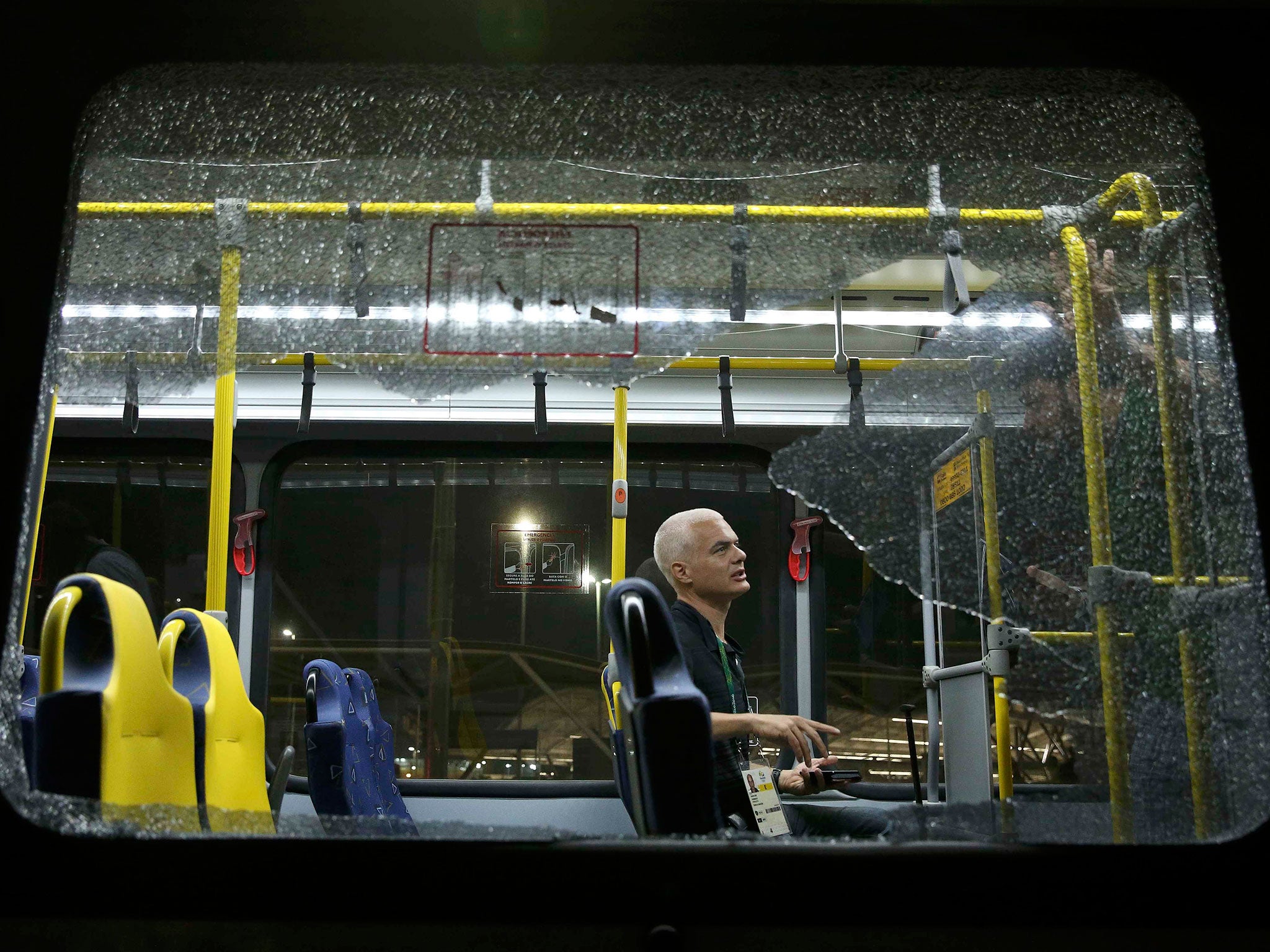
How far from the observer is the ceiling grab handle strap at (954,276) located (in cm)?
138

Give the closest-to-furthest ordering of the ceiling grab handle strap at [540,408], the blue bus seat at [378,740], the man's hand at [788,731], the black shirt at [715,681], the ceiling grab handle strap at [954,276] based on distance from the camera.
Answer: the ceiling grab handle strap at [954,276]
the man's hand at [788,731]
the black shirt at [715,681]
the blue bus seat at [378,740]
the ceiling grab handle strap at [540,408]

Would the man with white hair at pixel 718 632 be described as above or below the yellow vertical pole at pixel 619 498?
below

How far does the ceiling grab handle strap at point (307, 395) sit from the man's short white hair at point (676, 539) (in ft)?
4.61

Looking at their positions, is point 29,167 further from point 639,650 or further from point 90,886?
point 639,650

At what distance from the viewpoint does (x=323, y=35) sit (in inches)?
37.3

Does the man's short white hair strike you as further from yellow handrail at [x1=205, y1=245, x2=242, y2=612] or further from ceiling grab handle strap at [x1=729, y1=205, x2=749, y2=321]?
ceiling grab handle strap at [x1=729, y1=205, x2=749, y2=321]

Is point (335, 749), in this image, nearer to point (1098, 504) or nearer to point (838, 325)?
point (838, 325)

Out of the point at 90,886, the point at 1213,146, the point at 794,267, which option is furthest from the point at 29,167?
the point at 1213,146

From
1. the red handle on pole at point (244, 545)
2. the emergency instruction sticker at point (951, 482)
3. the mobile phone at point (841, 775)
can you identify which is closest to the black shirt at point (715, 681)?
the mobile phone at point (841, 775)

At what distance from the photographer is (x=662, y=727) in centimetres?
135

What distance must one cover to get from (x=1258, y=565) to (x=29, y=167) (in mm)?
1107

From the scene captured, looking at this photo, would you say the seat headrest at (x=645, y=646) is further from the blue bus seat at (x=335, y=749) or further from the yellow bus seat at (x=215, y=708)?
the blue bus seat at (x=335, y=749)

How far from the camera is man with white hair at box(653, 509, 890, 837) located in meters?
2.70

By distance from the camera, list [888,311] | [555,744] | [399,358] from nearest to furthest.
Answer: [399,358] → [888,311] → [555,744]
